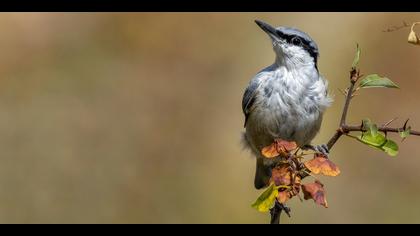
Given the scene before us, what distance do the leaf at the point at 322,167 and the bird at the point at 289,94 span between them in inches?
91.6

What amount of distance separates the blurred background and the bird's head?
11.8 ft

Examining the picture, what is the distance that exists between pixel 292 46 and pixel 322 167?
264cm

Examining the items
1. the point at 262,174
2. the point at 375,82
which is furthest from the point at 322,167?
the point at 262,174

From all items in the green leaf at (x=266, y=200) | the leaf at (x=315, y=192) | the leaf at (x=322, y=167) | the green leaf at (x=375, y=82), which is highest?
the green leaf at (x=375, y=82)

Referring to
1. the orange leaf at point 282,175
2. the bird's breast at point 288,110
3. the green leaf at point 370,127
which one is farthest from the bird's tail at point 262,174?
the green leaf at point 370,127

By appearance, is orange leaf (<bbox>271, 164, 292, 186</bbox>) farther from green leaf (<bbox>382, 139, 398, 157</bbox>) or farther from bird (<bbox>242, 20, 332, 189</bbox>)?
bird (<bbox>242, 20, 332, 189</bbox>)

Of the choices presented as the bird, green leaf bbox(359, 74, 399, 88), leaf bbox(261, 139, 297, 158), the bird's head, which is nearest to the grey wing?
the bird

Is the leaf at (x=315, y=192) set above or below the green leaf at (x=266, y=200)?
above

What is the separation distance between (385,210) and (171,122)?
136 inches

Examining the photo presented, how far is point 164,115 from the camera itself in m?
10.7

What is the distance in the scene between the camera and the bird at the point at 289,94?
5.59m

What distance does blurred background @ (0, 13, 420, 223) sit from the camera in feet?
30.8

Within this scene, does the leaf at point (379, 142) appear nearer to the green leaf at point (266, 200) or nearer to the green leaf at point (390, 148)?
the green leaf at point (390, 148)
